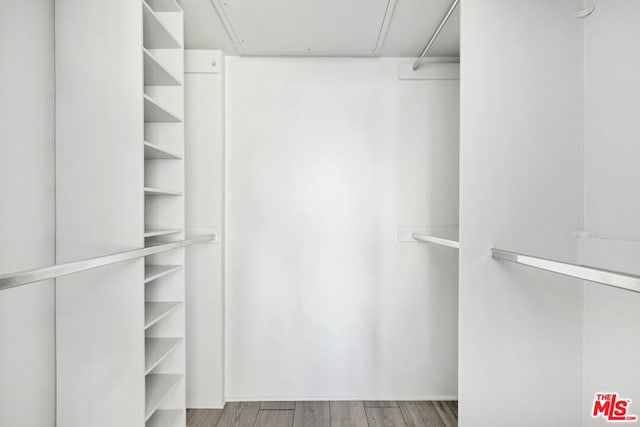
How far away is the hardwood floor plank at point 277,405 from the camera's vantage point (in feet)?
8.14

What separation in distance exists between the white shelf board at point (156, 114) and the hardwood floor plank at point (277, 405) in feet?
5.88

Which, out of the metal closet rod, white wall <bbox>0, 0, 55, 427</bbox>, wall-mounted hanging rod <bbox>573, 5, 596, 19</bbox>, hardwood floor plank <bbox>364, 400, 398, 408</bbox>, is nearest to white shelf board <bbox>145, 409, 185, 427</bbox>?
white wall <bbox>0, 0, 55, 427</bbox>

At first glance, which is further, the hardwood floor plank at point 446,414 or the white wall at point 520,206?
the hardwood floor plank at point 446,414

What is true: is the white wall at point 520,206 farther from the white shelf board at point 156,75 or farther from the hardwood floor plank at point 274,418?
the white shelf board at point 156,75

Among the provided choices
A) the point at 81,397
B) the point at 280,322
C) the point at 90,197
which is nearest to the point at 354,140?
the point at 280,322

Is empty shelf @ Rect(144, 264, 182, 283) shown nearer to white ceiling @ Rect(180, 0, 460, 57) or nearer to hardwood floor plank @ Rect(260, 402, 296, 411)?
hardwood floor plank @ Rect(260, 402, 296, 411)

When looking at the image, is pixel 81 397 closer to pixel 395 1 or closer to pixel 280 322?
pixel 280 322

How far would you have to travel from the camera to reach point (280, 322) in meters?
2.59

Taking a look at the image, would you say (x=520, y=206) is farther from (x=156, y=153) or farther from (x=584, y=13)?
(x=156, y=153)

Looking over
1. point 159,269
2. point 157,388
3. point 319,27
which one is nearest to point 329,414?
point 157,388

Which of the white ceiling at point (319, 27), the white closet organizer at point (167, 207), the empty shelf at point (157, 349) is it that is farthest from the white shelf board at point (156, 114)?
the empty shelf at point (157, 349)

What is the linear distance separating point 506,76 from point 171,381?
2028 mm

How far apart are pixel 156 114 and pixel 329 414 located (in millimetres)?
1943

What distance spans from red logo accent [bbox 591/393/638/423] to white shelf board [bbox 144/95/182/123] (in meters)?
2.07
